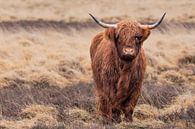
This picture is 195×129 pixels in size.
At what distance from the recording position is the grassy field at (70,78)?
9.62 meters

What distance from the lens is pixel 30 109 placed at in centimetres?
1011

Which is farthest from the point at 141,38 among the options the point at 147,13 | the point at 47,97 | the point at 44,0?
the point at 44,0

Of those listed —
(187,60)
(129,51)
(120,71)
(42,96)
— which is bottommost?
(187,60)

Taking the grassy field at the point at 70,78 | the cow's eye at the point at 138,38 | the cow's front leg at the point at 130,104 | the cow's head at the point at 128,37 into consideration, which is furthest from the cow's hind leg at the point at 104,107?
the cow's eye at the point at 138,38

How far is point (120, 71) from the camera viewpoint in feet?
29.5

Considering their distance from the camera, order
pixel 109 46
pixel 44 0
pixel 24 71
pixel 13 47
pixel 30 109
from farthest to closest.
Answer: pixel 44 0 → pixel 13 47 → pixel 24 71 → pixel 30 109 → pixel 109 46

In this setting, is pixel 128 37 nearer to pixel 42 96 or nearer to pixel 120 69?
pixel 120 69

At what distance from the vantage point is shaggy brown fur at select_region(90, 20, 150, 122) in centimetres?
870

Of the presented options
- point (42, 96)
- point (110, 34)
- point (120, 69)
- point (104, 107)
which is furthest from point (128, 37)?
point (42, 96)

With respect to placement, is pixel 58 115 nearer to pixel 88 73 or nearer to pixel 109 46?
pixel 109 46

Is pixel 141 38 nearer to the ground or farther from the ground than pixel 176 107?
farther from the ground

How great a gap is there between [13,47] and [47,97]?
7.31m

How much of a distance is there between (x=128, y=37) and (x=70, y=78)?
19.7 ft

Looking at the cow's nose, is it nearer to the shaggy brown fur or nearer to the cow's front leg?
the shaggy brown fur
